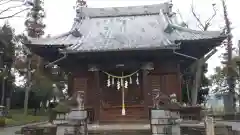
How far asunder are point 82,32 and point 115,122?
7225mm

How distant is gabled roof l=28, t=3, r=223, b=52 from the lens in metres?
17.6

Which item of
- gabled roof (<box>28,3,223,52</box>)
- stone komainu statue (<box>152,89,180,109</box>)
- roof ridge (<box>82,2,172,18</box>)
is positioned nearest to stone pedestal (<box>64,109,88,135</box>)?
stone komainu statue (<box>152,89,180,109</box>)

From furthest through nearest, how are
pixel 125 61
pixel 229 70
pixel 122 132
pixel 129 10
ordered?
pixel 229 70 → pixel 129 10 → pixel 125 61 → pixel 122 132

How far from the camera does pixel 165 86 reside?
18172 millimetres

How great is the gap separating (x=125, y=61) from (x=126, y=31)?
8.98ft

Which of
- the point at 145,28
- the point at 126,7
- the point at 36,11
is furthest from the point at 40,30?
the point at 145,28

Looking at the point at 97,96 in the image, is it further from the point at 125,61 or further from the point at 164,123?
the point at 164,123

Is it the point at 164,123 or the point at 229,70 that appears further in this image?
the point at 229,70

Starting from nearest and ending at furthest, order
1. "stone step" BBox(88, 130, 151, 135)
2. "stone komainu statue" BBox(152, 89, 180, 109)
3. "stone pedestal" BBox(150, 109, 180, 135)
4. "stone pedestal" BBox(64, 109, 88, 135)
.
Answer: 1. "stone pedestal" BBox(150, 109, 180, 135)
2. "stone pedestal" BBox(64, 109, 88, 135)
3. "stone komainu statue" BBox(152, 89, 180, 109)
4. "stone step" BBox(88, 130, 151, 135)

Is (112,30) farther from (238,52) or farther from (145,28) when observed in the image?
(238,52)

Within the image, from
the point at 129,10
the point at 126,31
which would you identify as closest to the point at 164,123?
the point at 126,31

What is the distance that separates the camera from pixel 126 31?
19.9 m

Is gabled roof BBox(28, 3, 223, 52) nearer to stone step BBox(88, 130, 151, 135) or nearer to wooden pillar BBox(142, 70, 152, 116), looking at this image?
wooden pillar BBox(142, 70, 152, 116)

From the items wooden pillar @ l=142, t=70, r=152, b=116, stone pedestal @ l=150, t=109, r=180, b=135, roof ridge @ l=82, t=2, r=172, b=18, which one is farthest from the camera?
roof ridge @ l=82, t=2, r=172, b=18
